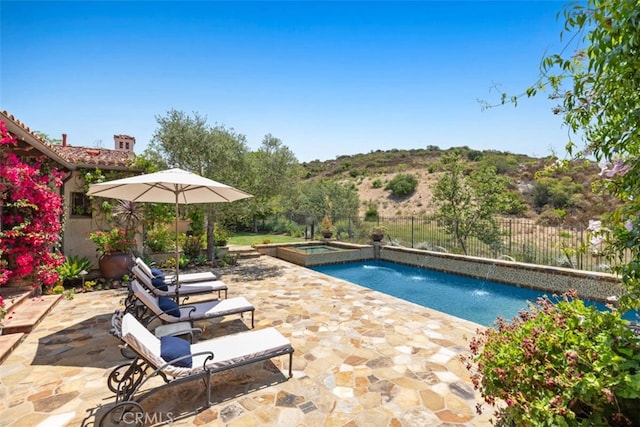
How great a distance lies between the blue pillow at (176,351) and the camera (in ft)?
10.9

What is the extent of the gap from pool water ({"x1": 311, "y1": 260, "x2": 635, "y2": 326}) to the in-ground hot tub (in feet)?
1.35

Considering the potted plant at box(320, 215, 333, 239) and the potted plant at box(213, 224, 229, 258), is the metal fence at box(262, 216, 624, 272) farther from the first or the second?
the potted plant at box(213, 224, 229, 258)

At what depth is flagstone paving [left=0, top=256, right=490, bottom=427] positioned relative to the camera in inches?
127

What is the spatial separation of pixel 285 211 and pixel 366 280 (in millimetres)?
11811

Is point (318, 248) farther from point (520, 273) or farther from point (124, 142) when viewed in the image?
point (124, 142)

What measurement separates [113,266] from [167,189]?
3938 millimetres

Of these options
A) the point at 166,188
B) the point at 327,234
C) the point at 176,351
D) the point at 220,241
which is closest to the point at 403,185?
the point at 327,234

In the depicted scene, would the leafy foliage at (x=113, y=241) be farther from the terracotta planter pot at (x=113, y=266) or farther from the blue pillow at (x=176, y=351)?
the blue pillow at (x=176, y=351)

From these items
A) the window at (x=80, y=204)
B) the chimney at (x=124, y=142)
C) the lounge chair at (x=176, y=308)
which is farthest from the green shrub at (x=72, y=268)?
the chimney at (x=124, y=142)

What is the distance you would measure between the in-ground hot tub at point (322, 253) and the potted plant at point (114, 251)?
6376 mm

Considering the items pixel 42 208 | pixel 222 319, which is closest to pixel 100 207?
pixel 42 208

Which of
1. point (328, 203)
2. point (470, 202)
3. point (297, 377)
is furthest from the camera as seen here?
point (328, 203)

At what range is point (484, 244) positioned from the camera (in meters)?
13.2

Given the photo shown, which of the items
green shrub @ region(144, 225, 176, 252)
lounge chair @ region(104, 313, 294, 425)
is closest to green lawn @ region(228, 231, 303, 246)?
green shrub @ region(144, 225, 176, 252)
